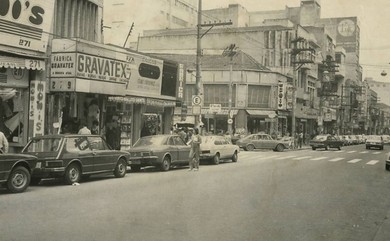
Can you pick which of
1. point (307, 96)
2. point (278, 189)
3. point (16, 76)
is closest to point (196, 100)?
point (16, 76)

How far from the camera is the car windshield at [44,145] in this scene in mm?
13641

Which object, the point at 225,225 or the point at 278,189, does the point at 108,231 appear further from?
the point at 278,189

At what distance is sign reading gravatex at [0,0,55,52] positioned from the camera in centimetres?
1656

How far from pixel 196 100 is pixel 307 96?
44.3 metres

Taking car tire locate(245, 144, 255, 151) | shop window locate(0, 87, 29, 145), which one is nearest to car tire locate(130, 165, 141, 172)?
shop window locate(0, 87, 29, 145)

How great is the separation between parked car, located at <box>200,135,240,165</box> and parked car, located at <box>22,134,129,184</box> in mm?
7204

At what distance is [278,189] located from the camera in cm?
1313

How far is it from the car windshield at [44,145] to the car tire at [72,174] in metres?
0.70

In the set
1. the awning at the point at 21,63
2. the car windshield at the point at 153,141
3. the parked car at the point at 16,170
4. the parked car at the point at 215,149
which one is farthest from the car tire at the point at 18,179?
the parked car at the point at 215,149

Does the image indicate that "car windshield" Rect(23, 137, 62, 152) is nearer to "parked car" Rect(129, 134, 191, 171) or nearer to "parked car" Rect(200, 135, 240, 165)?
"parked car" Rect(129, 134, 191, 171)

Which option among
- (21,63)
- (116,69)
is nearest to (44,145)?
(21,63)

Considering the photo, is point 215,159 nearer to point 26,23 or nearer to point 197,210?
point 26,23

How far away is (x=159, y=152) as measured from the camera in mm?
18172

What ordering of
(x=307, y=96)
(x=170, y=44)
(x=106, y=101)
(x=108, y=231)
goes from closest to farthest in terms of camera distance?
(x=108, y=231) → (x=106, y=101) → (x=170, y=44) → (x=307, y=96)
